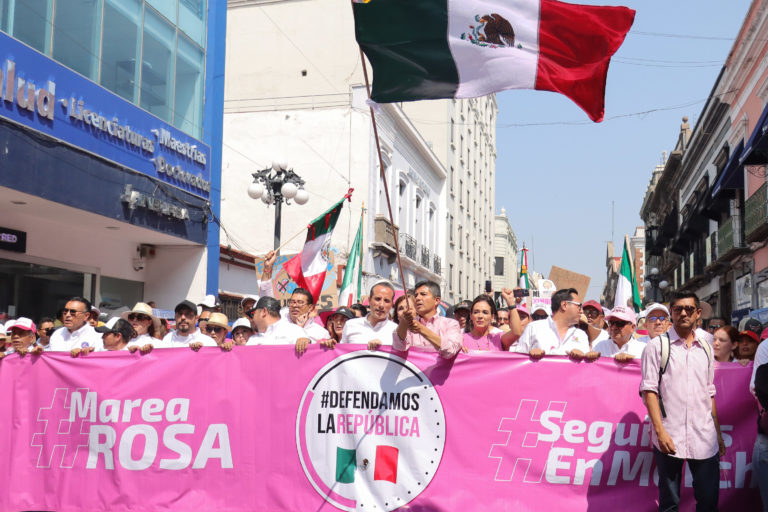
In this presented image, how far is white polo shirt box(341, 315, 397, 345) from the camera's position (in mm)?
6133

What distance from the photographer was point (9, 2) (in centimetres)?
1126

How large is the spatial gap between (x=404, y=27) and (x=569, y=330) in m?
2.64

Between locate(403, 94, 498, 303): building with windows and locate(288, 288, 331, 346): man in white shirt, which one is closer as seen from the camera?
locate(288, 288, 331, 346): man in white shirt

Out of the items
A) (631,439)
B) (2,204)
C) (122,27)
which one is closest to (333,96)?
(122,27)

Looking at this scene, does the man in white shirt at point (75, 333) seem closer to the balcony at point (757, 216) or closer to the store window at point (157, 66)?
the store window at point (157, 66)

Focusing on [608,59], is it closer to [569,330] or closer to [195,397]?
[569,330]

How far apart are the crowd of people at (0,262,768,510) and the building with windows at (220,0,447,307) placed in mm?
17825

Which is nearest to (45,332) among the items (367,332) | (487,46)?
(367,332)

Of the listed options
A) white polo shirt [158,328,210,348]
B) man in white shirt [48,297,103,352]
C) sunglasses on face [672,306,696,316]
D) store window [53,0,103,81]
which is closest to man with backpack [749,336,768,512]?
sunglasses on face [672,306,696,316]

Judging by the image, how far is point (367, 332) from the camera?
6168 mm

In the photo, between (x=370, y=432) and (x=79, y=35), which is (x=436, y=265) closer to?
(x=79, y=35)

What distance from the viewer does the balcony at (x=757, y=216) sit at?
1803cm

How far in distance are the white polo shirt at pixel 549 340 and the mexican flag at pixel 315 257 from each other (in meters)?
5.25

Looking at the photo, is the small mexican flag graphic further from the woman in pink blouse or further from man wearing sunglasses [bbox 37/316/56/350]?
man wearing sunglasses [bbox 37/316/56/350]
